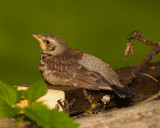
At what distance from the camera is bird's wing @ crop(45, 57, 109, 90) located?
4.52m

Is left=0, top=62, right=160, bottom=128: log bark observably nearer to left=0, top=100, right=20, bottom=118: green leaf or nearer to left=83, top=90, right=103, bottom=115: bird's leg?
left=83, top=90, right=103, bottom=115: bird's leg

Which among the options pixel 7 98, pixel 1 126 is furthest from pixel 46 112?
pixel 1 126

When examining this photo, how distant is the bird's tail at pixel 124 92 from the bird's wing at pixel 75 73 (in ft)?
0.58

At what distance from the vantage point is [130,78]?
15.4 feet

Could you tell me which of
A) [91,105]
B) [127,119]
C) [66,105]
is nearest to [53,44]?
[91,105]

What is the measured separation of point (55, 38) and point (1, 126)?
1.96 meters

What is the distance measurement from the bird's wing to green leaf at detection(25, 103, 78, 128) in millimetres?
1823

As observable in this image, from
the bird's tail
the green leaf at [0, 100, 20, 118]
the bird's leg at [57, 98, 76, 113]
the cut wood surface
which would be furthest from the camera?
the bird's tail

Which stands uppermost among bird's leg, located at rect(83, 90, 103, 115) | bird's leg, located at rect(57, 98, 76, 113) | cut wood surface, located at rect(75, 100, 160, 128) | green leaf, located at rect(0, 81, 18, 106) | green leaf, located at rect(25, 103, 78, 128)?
green leaf, located at rect(0, 81, 18, 106)

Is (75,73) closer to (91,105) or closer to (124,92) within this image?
(91,105)

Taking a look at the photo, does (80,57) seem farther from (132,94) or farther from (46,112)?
A: (46,112)

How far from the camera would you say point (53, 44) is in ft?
16.8

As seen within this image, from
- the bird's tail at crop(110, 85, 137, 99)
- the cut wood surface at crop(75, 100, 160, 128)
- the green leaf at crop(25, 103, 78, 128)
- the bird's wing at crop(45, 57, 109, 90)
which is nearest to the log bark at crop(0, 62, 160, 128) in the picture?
the cut wood surface at crop(75, 100, 160, 128)

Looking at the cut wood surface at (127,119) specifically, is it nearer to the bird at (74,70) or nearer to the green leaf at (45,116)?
the green leaf at (45,116)
